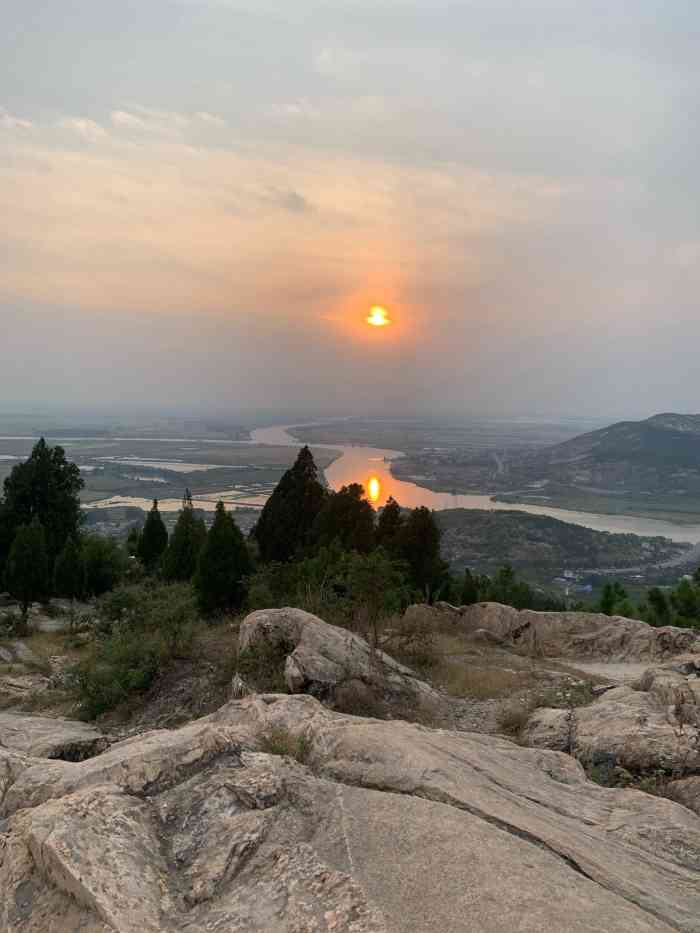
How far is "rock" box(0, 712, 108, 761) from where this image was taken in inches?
326

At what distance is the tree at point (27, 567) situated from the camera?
84.3 feet

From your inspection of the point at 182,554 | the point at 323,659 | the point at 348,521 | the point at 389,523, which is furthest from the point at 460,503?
the point at 323,659

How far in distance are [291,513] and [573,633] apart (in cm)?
1573

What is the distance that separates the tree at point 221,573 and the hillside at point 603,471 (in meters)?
77.7

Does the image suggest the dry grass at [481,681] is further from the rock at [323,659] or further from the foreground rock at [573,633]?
the foreground rock at [573,633]

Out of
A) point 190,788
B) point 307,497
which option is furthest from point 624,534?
point 190,788

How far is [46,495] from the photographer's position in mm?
33031

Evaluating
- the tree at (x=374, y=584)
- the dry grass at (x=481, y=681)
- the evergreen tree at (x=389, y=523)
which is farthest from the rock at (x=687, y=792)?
the evergreen tree at (x=389, y=523)

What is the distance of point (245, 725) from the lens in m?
6.56

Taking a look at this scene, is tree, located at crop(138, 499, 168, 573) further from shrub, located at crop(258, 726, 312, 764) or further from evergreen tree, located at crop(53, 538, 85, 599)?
shrub, located at crop(258, 726, 312, 764)

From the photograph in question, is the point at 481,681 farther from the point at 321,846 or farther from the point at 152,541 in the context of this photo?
the point at 152,541

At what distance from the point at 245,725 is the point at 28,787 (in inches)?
86.7

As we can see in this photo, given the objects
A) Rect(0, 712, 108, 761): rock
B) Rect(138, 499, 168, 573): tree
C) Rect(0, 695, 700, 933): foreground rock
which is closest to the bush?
Rect(0, 712, 108, 761): rock

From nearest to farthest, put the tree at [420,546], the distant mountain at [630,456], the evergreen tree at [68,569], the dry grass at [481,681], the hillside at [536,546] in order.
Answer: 1. the dry grass at [481,681]
2. the tree at [420,546]
3. the evergreen tree at [68,569]
4. the hillside at [536,546]
5. the distant mountain at [630,456]
